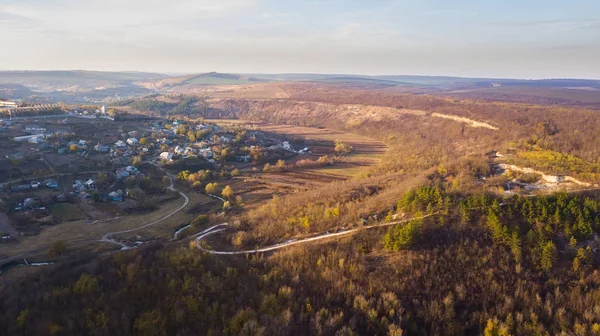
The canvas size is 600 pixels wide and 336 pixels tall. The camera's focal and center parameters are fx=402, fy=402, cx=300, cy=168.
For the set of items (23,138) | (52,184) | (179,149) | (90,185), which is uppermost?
(23,138)

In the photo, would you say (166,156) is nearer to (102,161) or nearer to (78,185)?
(102,161)

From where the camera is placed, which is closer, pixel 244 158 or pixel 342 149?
pixel 244 158

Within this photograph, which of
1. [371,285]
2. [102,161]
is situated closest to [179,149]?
[102,161]

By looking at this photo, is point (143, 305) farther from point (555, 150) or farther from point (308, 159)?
point (555, 150)

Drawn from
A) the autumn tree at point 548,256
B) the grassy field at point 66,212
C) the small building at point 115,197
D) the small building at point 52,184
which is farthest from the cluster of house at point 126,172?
the autumn tree at point 548,256

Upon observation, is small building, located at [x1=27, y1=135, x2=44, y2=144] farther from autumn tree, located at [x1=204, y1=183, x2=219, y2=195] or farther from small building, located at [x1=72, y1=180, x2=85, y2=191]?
autumn tree, located at [x1=204, y1=183, x2=219, y2=195]

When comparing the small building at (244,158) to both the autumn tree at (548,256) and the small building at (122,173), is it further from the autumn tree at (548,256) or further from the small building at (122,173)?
the autumn tree at (548,256)
